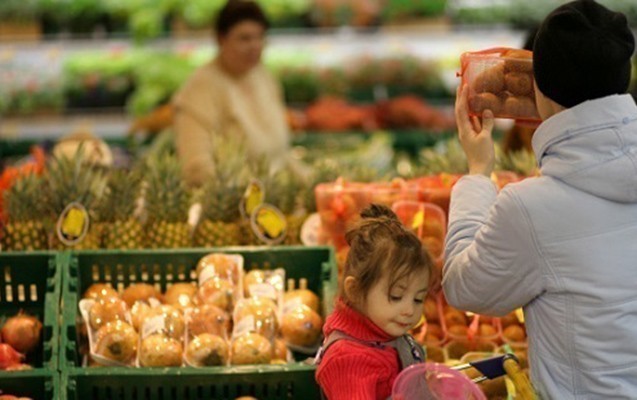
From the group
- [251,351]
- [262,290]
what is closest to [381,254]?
[251,351]

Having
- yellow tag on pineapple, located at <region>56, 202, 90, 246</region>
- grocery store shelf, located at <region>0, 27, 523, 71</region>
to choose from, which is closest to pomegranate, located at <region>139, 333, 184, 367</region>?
yellow tag on pineapple, located at <region>56, 202, 90, 246</region>

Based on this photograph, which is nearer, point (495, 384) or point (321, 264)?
point (495, 384)

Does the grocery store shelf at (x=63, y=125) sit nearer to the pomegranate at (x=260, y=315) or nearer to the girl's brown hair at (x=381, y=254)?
A: the pomegranate at (x=260, y=315)

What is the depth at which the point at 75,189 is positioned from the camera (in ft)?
12.9

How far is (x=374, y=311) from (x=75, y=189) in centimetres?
173

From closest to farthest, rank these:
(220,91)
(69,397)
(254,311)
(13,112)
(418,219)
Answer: (69,397) → (254,311) → (418,219) → (220,91) → (13,112)

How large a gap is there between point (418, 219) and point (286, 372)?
834 mm

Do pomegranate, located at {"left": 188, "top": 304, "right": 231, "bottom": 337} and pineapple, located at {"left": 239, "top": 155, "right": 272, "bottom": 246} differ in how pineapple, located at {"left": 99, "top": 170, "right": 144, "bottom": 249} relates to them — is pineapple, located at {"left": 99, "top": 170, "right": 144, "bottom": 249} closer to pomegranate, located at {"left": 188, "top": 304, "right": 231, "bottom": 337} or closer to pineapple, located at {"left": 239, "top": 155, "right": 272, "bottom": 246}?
pineapple, located at {"left": 239, "top": 155, "right": 272, "bottom": 246}

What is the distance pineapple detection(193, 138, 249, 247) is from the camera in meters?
3.96

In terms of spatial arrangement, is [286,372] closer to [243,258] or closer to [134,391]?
[134,391]

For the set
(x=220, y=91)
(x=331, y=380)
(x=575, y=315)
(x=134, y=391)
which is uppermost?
(x=220, y=91)

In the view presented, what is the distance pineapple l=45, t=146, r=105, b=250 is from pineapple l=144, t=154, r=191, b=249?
0.20m

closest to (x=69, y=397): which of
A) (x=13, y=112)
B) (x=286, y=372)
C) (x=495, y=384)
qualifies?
(x=286, y=372)

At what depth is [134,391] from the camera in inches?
122
